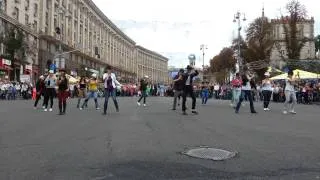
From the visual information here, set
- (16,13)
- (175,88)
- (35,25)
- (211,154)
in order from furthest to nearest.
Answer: (35,25)
(16,13)
(175,88)
(211,154)

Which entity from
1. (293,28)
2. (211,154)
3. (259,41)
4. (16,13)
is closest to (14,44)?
(16,13)

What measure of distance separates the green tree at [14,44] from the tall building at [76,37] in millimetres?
2455

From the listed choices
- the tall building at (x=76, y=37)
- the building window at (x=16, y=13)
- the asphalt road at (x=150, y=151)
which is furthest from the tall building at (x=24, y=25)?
the asphalt road at (x=150, y=151)

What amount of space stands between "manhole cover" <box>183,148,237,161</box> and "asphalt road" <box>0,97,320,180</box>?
0.55 ft

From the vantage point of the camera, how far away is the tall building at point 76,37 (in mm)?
75625

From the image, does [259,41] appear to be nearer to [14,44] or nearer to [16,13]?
[16,13]

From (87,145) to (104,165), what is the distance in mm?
2301

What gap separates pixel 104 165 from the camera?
800 centimetres

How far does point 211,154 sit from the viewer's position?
9062 millimetres

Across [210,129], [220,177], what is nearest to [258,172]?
[220,177]

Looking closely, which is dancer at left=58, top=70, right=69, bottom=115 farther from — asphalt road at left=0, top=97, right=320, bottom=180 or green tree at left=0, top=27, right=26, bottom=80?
green tree at left=0, top=27, right=26, bottom=80

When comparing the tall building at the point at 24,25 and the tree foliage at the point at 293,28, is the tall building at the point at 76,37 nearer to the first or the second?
the tall building at the point at 24,25

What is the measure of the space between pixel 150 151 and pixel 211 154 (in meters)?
1.05

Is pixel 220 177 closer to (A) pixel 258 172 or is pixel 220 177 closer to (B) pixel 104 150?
(A) pixel 258 172
